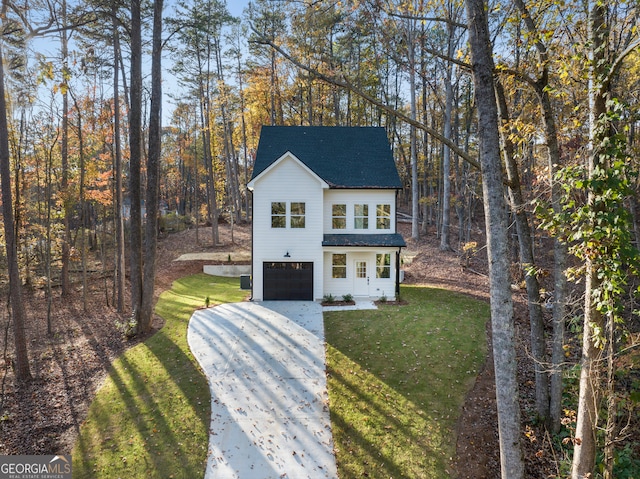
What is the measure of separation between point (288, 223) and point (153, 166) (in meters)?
5.75

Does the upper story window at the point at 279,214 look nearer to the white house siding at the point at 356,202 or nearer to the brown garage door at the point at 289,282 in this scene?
the brown garage door at the point at 289,282

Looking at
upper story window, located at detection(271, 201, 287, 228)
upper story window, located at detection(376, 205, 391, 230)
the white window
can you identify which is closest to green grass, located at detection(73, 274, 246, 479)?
upper story window, located at detection(271, 201, 287, 228)

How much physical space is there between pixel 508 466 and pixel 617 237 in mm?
3446

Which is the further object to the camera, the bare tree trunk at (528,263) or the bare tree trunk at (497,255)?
the bare tree trunk at (528,263)

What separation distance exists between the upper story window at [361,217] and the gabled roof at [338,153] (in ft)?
3.33

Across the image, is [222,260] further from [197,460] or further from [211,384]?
[197,460]

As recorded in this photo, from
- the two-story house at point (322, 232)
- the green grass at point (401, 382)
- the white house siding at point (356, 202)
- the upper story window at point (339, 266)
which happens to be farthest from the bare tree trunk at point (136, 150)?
the upper story window at point (339, 266)

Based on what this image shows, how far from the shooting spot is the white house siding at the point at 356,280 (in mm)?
15508

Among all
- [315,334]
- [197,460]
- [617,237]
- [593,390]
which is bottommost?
[197,460]

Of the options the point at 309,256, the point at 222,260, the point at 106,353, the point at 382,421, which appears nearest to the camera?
the point at 382,421

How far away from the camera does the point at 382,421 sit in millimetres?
7871

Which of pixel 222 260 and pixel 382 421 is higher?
pixel 222 260

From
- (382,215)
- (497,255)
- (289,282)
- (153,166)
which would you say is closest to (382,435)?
(497,255)

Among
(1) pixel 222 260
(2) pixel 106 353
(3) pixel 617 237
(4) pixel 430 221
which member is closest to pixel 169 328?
(2) pixel 106 353
